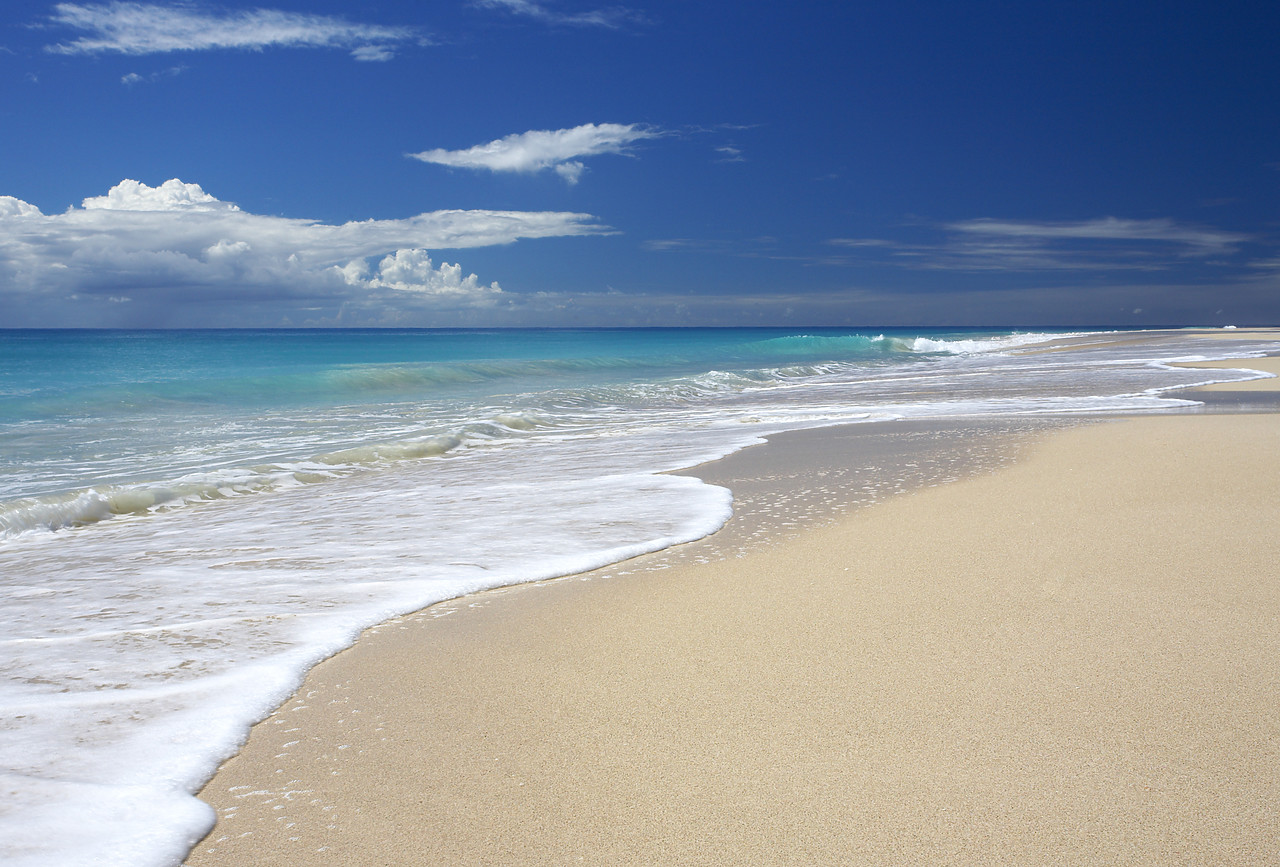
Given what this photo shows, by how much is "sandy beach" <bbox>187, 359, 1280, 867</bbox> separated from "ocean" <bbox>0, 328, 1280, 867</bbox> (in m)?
0.26

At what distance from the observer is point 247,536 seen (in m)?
5.27

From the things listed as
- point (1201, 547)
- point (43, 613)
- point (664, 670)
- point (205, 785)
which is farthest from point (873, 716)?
point (43, 613)

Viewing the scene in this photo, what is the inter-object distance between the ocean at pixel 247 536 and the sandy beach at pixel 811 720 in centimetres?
26

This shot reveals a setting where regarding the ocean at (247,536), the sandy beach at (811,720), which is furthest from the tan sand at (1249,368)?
the sandy beach at (811,720)

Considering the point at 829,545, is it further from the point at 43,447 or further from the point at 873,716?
the point at 43,447

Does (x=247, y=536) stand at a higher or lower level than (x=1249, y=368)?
lower

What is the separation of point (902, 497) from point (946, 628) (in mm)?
2505

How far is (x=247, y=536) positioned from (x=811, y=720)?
4308mm

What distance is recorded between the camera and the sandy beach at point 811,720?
1.86m

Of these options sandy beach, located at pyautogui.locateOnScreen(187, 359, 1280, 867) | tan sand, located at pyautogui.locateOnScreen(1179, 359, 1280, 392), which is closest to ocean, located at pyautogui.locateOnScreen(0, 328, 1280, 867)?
sandy beach, located at pyautogui.locateOnScreen(187, 359, 1280, 867)

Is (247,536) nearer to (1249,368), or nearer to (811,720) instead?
(811,720)

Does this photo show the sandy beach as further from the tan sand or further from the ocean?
the tan sand

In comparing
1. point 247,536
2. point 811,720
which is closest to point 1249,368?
point 811,720

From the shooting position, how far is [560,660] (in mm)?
2922
